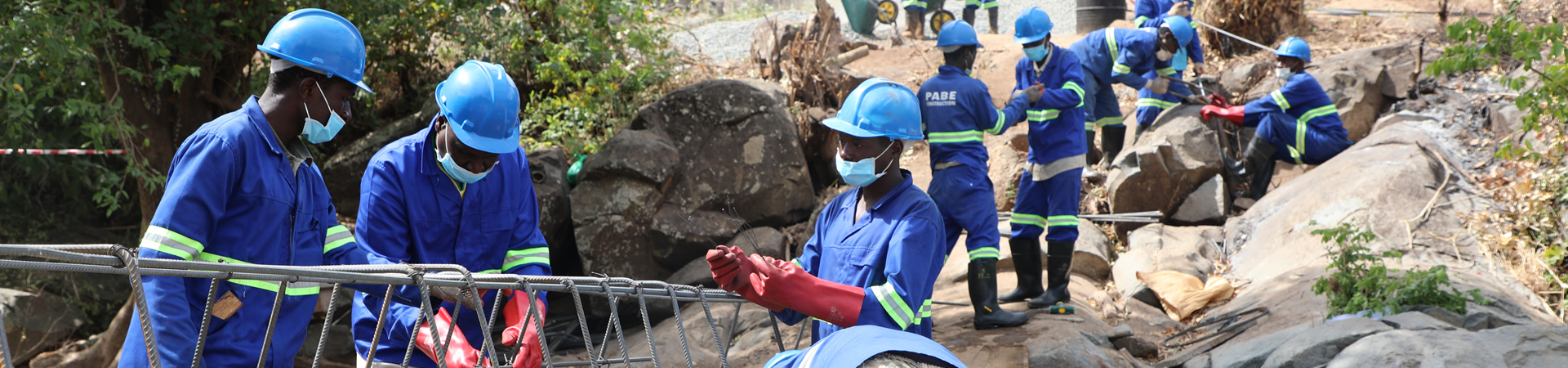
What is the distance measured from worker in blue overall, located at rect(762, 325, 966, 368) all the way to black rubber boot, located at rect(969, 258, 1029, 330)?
130 inches

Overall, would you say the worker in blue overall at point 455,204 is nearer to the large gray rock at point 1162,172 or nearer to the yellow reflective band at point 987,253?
the yellow reflective band at point 987,253

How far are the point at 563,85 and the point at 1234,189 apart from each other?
211 inches

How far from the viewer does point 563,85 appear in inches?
293

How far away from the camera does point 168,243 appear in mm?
2100

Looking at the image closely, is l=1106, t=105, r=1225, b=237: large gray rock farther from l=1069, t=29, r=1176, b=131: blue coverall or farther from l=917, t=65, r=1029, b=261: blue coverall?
l=917, t=65, r=1029, b=261: blue coverall

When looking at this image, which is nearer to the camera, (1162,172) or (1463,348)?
(1463,348)

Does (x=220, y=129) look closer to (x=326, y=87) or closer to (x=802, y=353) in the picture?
(x=326, y=87)

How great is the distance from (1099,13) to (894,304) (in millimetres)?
10946

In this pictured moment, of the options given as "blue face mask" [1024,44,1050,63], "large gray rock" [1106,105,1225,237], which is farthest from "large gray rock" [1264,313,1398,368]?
"large gray rock" [1106,105,1225,237]

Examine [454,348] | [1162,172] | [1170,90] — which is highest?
[454,348]

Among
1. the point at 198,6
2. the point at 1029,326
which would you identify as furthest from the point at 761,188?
the point at 198,6

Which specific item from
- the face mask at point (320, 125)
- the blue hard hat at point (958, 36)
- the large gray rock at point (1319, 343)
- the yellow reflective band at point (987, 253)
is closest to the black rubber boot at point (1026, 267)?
the yellow reflective band at point (987, 253)

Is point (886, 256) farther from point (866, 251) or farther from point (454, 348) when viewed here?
point (454, 348)

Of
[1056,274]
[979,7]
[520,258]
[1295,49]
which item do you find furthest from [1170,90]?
→ [520,258]
